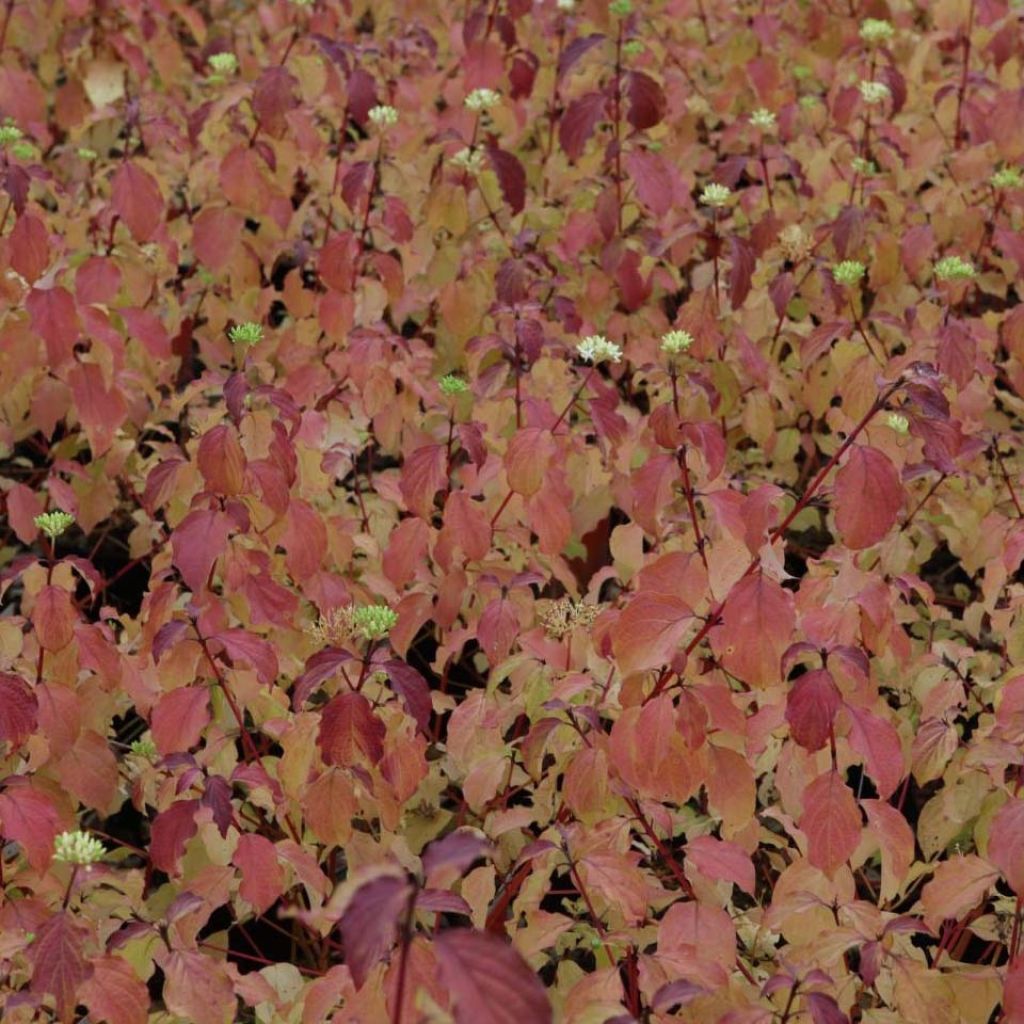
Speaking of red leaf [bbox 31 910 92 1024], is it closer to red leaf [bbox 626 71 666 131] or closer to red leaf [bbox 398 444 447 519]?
red leaf [bbox 398 444 447 519]

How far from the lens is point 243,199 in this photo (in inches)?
110

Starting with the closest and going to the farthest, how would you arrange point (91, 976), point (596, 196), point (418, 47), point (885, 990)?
point (91, 976) < point (885, 990) < point (596, 196) < point (418, 47)

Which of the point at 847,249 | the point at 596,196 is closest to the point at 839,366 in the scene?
the point at 847,249

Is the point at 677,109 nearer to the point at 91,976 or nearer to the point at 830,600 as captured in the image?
the point at 830,600

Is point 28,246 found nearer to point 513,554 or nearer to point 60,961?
point 513,554

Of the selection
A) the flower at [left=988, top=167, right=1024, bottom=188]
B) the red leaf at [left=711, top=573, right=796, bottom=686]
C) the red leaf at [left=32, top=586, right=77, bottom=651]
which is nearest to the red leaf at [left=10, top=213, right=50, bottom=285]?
the red leaf at [left=32, top=586, right=77, bottom=651]

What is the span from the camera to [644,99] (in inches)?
110

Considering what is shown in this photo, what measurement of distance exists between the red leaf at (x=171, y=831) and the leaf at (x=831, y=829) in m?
0.76

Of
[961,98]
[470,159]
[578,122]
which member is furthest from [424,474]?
[961,98]

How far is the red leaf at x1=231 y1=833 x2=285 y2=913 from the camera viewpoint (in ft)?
5.33

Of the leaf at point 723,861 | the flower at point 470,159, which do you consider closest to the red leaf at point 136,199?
the flower at point 470,159

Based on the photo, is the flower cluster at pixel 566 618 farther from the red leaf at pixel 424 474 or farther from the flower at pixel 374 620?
the flower at pixel 374 620

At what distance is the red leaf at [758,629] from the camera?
1.48 metres

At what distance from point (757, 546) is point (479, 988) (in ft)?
2.88
